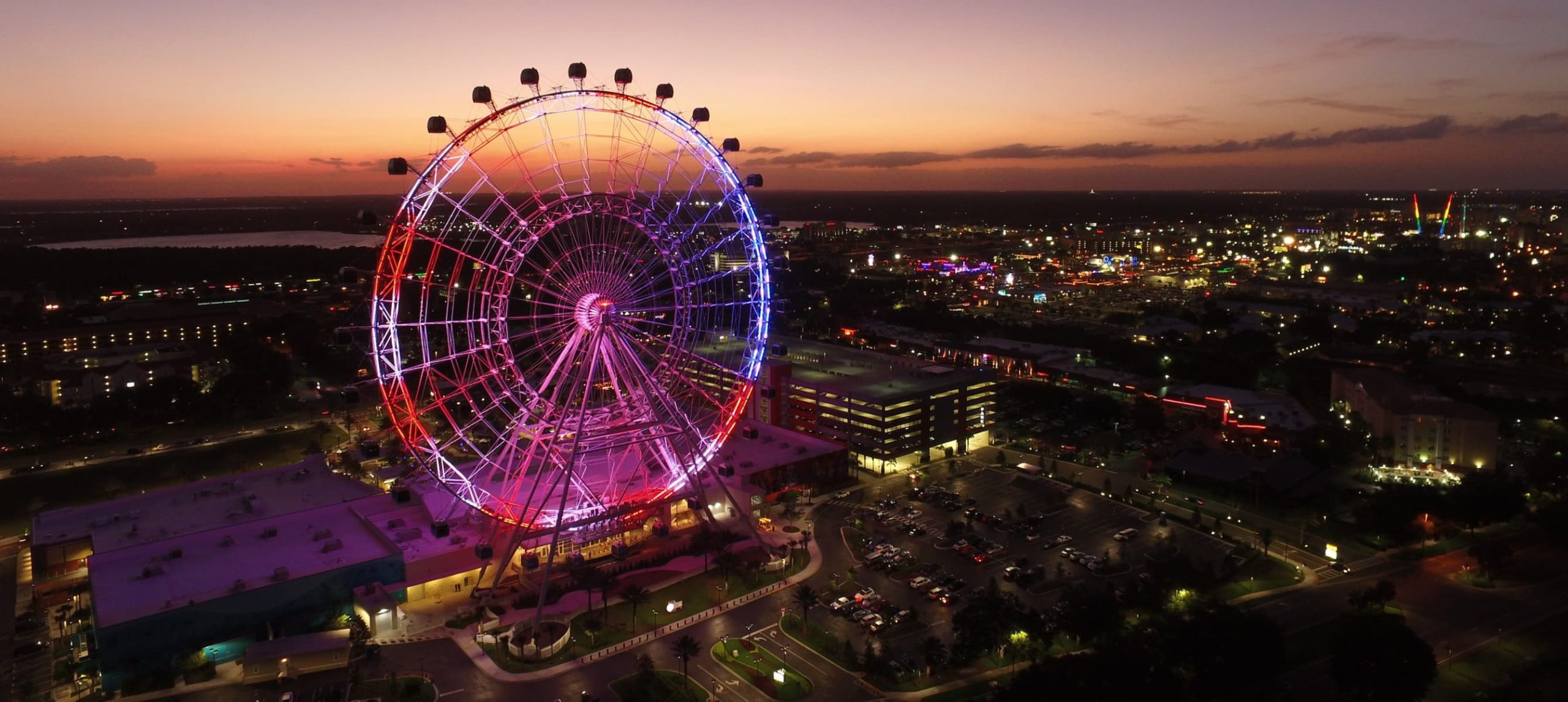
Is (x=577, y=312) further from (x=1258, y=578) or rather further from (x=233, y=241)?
(x=233, y=241)

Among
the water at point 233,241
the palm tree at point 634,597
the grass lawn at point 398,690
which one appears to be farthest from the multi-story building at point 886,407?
the water at point 233,241

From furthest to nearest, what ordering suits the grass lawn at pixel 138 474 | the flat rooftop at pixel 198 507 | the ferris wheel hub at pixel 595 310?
the grass lawn at pixel 138 474, the flat rooftop at pixel 198 507, the ferris wheel hub at pixel 595 310

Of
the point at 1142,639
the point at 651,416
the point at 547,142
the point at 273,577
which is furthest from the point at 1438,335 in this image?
the point at 273,577

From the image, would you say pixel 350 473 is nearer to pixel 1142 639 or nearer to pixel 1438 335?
pixel 1142 639

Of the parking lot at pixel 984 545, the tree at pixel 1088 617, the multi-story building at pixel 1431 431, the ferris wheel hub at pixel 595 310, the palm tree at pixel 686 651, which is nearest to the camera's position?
the palm tree at pixel 686 651

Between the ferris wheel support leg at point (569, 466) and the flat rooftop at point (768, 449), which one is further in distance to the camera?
the flat rooftop at point (768, 449)

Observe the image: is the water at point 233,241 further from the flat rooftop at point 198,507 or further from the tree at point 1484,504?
the tree at point 1484,504

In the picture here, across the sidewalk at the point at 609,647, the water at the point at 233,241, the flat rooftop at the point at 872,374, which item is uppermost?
the water at the point at 233,241
